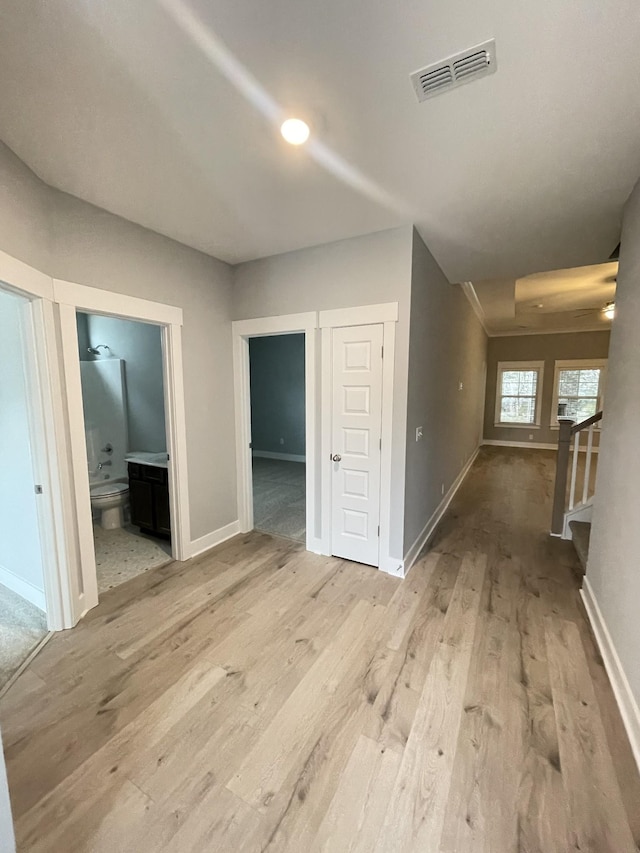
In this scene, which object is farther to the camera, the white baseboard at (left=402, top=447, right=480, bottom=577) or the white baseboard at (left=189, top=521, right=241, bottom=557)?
the white baseboard at (left=189, top=521, right=241, bottom=557)

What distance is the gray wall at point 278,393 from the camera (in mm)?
7383

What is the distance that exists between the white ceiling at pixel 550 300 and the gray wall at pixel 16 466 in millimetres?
4898

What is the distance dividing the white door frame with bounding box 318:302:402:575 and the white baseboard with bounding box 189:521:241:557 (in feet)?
3.32

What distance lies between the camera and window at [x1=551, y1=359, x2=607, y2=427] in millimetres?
7848

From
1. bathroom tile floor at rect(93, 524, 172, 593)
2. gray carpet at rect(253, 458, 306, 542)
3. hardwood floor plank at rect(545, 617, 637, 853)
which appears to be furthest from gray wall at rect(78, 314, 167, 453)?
hardwood floor plank at rect(545, 617, 637, 853)

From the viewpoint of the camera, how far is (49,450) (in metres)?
2.13

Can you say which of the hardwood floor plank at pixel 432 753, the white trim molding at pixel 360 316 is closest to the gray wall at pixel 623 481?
the hardwood floor plank at pixel 432 753

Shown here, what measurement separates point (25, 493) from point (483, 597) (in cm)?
334

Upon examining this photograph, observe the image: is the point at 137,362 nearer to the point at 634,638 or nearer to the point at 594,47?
the point at 594,47

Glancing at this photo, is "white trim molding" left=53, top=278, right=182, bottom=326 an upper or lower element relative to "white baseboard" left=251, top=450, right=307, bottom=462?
upper

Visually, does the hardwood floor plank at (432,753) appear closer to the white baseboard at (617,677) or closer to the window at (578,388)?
the white baseboard at (617,677)

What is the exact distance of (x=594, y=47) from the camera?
4.03 ft

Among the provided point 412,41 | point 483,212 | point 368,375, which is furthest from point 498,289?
point 412,41

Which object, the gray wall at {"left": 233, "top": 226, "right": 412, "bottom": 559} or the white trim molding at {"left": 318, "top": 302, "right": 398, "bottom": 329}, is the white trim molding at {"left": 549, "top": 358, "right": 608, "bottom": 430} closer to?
the gray wall at {"left": 233, "top": 226, "right": 412, "bottom": 559}
